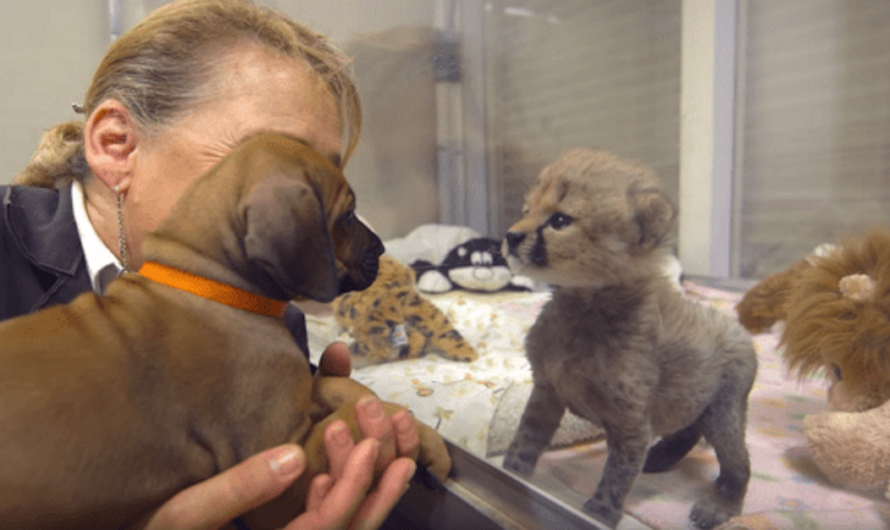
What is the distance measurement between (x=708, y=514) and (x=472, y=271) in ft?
1.69

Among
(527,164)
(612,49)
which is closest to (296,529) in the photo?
(527,164)

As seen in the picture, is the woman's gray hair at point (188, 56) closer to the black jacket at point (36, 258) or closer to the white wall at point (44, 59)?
the black jacket at point (36, 258)

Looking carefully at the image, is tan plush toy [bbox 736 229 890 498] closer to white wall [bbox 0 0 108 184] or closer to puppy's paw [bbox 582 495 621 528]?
puppy's paw [bbox 582 495 621 528]

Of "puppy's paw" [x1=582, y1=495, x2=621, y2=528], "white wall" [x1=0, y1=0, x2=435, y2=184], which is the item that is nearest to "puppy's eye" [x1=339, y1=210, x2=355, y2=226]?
"puppy's paw" [x1=582, y1=495, x2=621, y2=528]

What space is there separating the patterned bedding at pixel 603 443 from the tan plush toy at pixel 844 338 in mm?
20

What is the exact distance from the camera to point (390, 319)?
4.16 ft

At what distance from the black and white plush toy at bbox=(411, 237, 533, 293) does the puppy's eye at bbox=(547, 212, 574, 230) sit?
0.11 meters

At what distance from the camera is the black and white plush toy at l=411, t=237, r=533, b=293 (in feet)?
2.71

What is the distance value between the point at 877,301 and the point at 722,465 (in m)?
0.26

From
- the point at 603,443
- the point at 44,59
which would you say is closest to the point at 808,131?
the point at 603,443

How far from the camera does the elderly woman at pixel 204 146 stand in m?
0.76

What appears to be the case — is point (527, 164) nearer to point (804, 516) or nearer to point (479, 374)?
point (479, 374)

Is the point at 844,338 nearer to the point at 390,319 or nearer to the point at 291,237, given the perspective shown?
the point at 291,237

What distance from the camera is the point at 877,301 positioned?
0.65 metres
